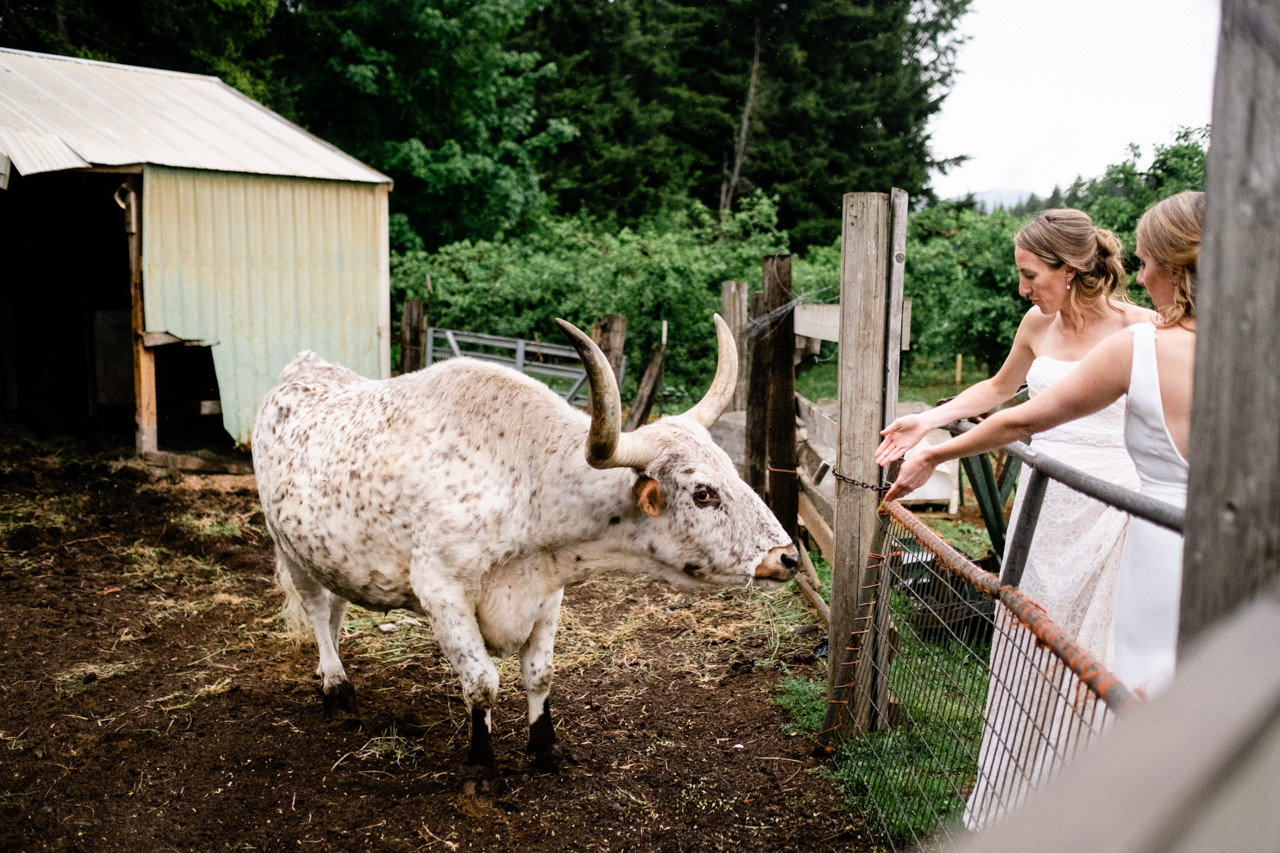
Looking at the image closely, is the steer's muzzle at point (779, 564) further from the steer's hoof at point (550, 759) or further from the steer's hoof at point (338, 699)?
the steer's hoof at point (338, 699)

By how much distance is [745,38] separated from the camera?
1110 inches

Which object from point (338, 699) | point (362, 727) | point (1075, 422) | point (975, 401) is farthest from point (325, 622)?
point (1075, 422)

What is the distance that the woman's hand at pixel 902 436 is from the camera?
2916 mm

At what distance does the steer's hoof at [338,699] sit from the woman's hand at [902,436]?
2.69 m

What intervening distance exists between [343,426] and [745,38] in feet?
89.2

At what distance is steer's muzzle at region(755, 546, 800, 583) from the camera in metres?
3.25

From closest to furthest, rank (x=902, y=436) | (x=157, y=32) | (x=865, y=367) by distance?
1. (x=902, y=436)
2. (x=865, y=367)
3. (x=157, y=32)

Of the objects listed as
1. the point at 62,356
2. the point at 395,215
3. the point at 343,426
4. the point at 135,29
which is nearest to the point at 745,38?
the point at 395,215

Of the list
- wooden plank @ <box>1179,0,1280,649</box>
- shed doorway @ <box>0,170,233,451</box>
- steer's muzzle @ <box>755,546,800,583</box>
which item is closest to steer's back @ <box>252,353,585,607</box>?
steer's muzzle @ <box>755,546,800,583</box>

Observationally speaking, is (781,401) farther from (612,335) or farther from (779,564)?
(612,335)

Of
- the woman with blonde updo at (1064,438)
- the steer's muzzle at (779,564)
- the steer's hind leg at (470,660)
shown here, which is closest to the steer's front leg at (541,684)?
the steer's hind leg at (470,660)

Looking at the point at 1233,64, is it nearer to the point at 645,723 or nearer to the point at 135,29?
the point at 645,723

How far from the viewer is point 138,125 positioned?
952 centimetres

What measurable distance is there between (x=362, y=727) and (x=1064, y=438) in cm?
313
